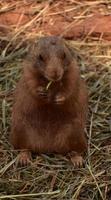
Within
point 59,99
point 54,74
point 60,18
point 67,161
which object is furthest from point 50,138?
point 60,18

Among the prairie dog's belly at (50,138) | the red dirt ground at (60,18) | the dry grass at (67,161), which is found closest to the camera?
the dry grass at (67,161)

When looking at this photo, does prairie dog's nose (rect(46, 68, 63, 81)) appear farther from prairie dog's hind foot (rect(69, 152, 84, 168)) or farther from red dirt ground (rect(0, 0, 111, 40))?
red dirt ground (rect(0, 0, 111, 40))

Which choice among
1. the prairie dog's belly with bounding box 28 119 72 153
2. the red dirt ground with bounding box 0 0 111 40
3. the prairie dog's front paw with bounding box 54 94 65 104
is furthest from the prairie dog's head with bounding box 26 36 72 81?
the red dirt ground with bounding box 0 0 111 40

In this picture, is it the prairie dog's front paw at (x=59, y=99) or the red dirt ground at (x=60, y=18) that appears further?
the red dirt ground at (x=60, y=18)

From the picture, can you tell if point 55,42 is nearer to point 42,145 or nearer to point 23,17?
point 42,145

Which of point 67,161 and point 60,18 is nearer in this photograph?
point 67,161

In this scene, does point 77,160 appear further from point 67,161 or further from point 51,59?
point 51,59

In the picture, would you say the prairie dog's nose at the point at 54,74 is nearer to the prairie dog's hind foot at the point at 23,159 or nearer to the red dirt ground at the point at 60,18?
the prairie dog's hind foot at the point at 23,159

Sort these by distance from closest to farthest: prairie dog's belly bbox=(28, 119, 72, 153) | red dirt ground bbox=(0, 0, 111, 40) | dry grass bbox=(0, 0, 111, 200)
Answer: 1. dry grass bbox=(0, 0, 111, 200)
2. prairie dog's belly bbox=(28, 119, 72, 153)
3. red dirt ground bbox=(0, 0, 111, 40)

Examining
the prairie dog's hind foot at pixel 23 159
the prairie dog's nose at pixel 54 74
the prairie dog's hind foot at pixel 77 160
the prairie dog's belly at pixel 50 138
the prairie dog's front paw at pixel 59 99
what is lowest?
the prairie dog's hind foot at pixel 77 160

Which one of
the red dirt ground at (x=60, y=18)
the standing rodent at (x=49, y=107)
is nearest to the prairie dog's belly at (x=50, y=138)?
the standing rodent at (x=49, y=107)
